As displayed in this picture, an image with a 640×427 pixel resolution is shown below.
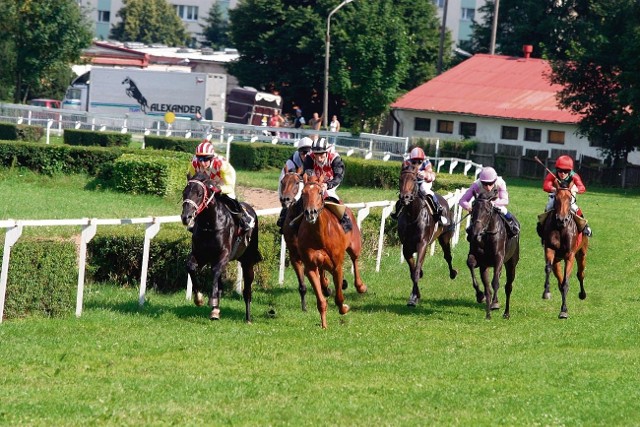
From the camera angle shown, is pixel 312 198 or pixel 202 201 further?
pixel 202 201

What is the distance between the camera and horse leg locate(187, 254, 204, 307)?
14.8 m

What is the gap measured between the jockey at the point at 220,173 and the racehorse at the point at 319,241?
0.87m

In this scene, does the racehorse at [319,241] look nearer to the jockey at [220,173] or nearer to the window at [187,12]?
the jockey at [220,173]

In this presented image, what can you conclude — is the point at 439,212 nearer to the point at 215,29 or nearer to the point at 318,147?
the point at 318,147

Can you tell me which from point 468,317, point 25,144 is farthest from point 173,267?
point 25,144

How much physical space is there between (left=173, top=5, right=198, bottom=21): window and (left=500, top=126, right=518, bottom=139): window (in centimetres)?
7437

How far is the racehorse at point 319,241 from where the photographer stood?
1418 cm

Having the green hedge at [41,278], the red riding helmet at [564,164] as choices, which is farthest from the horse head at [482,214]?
the green hedge at [41,278]

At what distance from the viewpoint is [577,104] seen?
49625 mm

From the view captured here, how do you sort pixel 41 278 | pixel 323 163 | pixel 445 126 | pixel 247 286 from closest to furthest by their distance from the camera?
pixel 41 278 → pixel 247 286 → pixel 323 163 → pixel 445 126

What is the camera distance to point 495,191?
16250mm

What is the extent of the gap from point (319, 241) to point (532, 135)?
144ft

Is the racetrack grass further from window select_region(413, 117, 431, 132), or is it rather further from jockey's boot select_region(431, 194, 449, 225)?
window select_region(413, 117, 431, 132)

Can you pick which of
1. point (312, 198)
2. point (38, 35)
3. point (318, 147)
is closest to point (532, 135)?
point (38, 35)
